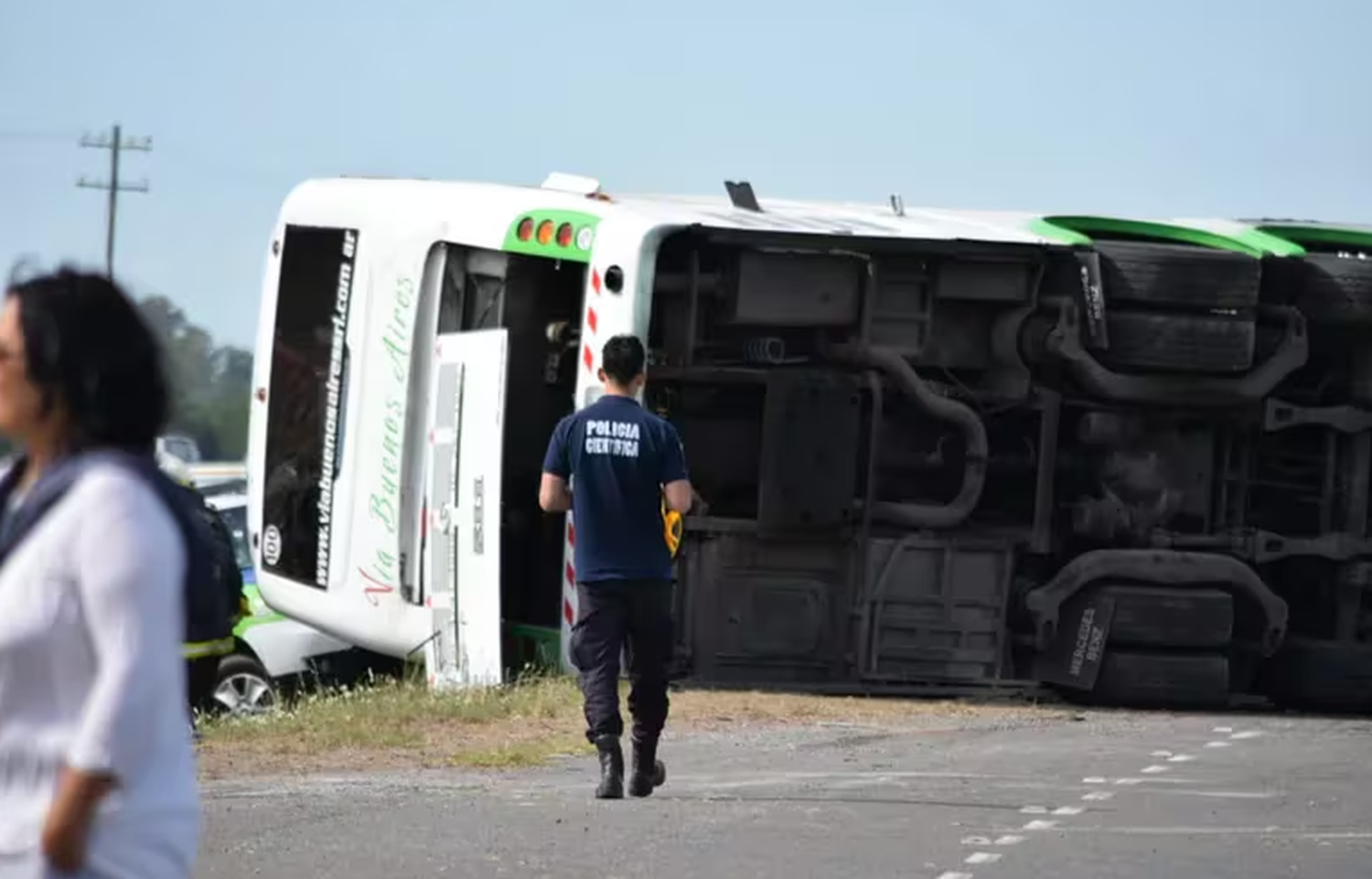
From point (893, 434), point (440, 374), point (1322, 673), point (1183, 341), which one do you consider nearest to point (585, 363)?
point (440, 374)

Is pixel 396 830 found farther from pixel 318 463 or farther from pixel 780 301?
pixel 318 463

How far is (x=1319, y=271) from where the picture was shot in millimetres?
14602

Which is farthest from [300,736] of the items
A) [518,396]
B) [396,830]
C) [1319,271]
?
[1319,271]

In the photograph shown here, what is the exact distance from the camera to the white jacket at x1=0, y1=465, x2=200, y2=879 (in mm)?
3836

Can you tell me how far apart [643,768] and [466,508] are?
424cm

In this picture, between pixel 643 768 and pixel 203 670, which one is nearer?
pixel 643 768

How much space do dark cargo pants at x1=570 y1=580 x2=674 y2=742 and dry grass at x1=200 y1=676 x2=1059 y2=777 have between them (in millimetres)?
1637

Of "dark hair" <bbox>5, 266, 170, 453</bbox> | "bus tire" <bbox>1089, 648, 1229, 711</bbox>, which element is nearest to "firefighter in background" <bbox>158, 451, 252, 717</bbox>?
"bus tire" <bbox>1089, 648, 1229, 711</bbox>

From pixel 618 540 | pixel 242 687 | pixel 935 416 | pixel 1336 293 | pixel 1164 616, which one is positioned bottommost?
pixel 242 687

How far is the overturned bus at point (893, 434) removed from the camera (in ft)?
45.5

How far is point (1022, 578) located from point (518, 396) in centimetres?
276

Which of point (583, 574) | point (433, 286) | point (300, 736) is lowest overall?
point (300, 736)

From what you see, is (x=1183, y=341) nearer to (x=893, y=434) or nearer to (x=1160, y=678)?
(x=893, y=434)

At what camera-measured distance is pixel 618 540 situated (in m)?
9.81
